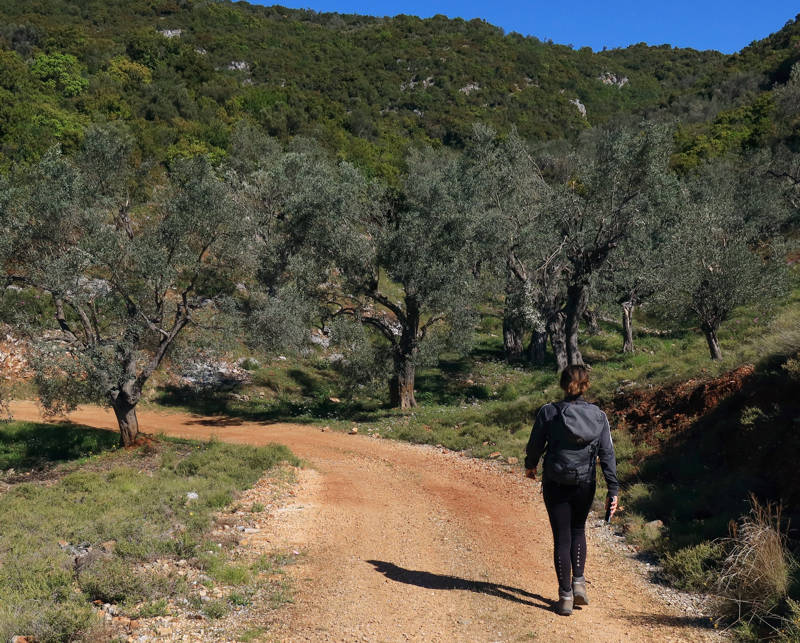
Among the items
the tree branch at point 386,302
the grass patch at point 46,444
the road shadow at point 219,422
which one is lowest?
the road shadow at point 219,422

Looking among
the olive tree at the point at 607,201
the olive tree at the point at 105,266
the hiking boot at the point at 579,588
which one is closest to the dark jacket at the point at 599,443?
the hiking boot at the point at 579,588

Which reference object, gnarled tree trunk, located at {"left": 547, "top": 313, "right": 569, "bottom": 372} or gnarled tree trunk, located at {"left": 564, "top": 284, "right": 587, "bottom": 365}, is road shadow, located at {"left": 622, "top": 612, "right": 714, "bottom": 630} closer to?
gnarled tree trunk, located at {"left": 564, "top": 284, "right": 587, "bottom": 365}

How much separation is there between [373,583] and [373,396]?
17.6m

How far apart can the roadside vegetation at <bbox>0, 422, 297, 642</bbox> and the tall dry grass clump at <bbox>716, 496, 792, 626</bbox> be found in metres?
4.99

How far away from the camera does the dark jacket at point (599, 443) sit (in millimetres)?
6137

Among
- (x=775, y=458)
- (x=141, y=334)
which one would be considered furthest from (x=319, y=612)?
(x=141, y=334)

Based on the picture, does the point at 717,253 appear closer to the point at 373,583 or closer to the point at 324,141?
the point at 373,583

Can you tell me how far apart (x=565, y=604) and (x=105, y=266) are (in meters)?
13.7

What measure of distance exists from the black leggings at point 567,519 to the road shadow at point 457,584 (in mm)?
621

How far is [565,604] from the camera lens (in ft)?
20.4

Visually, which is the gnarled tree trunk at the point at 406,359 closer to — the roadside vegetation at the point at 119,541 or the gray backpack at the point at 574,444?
the roadside vegetation at the point at 119,541

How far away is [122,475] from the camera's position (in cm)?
1279

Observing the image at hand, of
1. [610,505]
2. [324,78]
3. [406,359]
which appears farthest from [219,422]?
[324,78]

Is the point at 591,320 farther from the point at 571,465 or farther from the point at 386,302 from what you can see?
the point at 571,465
